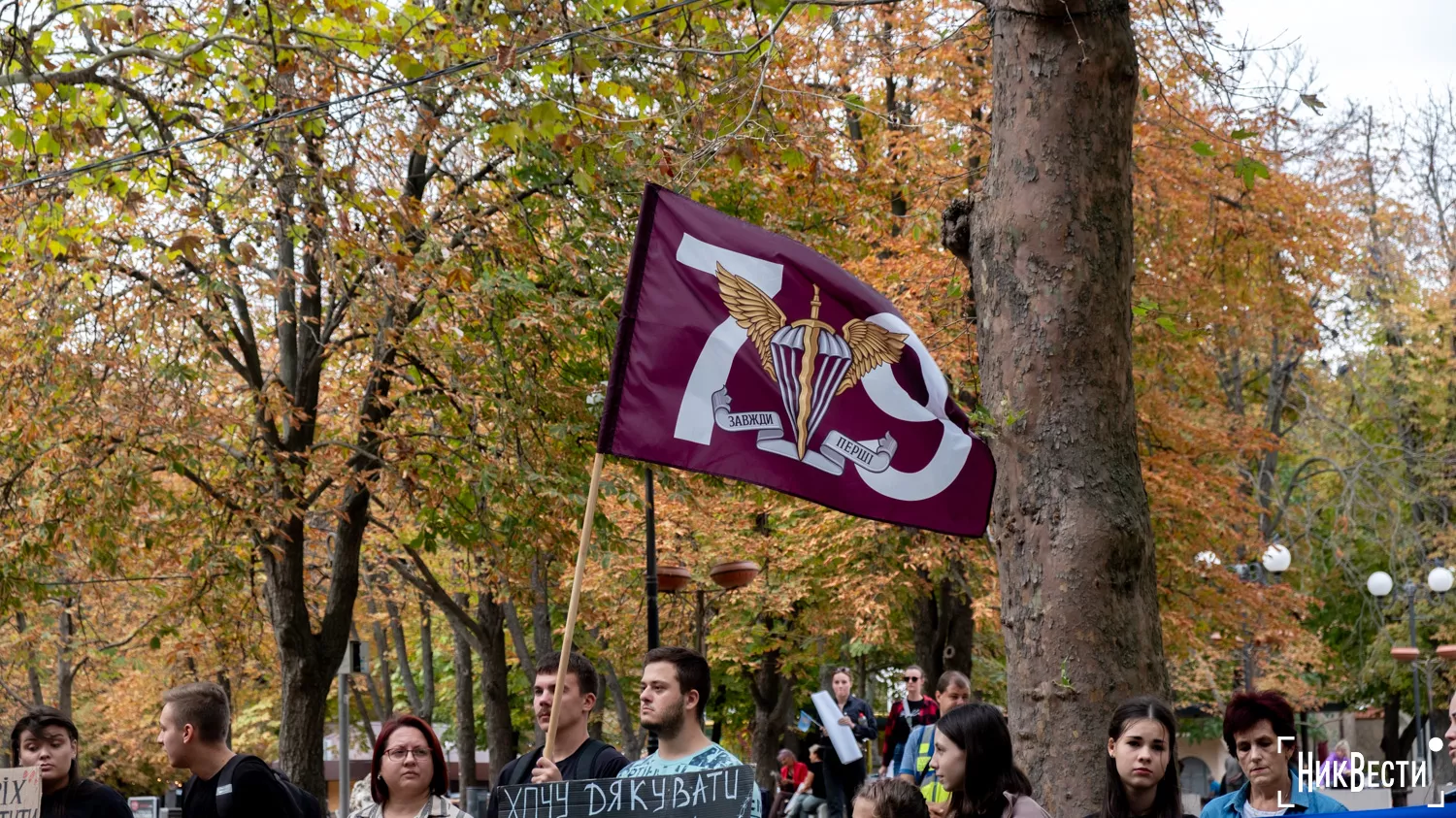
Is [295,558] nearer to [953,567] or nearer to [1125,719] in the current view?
[953,567]

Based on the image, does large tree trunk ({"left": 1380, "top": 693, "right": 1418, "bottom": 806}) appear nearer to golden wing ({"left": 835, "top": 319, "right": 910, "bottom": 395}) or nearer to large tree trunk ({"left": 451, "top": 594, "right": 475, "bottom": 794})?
large tree trunk ({"left": 451, "top": 594, "right": 475, "bottom": 794})

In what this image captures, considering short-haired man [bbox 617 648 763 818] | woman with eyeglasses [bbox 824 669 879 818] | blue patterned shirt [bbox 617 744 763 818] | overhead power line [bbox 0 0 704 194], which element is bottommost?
woman with eyeglasses [bbox 824 669 879 818]

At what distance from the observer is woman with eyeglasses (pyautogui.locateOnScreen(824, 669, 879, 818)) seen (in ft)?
43.9

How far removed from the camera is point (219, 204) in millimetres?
13508

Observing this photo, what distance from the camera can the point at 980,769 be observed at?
5391 millimetres

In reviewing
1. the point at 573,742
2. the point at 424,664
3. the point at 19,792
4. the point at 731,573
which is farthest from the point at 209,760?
the point at 424,664

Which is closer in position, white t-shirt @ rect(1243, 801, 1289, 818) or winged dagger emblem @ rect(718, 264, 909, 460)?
white t-shirt @ rect(1243, 801, 1289, 818)

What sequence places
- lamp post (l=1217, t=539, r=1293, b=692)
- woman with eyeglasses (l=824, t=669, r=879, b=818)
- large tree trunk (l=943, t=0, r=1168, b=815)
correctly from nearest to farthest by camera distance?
large tree trunk (l=943, t=0, r=1168, b=815) → woman with eyeglasses (l=824, t=669, r=879, b=818) → lamp post (l=1217, t=539, r=1293, b=692)

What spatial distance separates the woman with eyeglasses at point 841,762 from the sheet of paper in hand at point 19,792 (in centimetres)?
687

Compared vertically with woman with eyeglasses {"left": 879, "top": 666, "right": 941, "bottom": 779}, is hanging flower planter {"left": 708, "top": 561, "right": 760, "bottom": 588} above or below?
above

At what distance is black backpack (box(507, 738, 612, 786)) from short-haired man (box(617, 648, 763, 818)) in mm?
366

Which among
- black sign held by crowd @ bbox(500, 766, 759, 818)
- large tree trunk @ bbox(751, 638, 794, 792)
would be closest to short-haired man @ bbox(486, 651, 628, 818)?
black sign held by crowd @ bbox(500, 766, 759, 818)

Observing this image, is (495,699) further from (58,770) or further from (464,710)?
(58,770)

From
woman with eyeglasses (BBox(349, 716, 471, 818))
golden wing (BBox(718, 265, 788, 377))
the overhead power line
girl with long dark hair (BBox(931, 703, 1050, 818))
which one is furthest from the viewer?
the overhead power line
